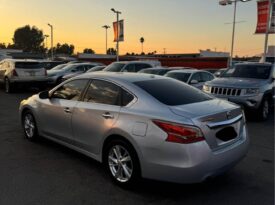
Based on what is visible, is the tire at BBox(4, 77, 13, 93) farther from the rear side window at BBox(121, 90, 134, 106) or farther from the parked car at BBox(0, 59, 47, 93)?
the rear side window at BBox(121, 90, 134, 106)

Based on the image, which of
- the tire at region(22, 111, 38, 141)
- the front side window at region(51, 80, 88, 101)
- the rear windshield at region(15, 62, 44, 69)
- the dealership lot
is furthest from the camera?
the rear windshield at region(15, 62, 44, 69)

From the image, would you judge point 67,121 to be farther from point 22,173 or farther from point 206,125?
point 206,125

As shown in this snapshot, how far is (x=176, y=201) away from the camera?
4.16m

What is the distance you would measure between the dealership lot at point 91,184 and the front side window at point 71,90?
104cm

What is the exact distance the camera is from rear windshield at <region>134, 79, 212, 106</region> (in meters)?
4.56

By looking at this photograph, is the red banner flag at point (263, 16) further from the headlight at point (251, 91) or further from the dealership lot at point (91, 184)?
the dealership lot at point (91, 184)

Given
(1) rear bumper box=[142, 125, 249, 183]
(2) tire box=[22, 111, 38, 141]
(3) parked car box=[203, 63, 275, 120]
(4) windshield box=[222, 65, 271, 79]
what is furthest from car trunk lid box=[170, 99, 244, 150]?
(4) windshield box=[222, 65, 271, 79]

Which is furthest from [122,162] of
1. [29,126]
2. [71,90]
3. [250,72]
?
[250,72]

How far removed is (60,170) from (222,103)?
2651mm

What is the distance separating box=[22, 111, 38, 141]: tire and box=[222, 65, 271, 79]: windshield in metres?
6.70

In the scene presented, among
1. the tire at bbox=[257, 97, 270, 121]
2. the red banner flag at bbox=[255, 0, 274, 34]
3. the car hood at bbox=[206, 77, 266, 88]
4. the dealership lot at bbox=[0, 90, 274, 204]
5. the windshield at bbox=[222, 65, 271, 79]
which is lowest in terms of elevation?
the dealership lot at bbox=[0, 90, 274, 204]

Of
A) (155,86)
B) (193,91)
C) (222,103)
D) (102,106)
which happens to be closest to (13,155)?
(102,106)

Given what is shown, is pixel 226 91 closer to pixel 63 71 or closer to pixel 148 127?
pixel 148 127

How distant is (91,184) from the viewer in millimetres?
4664
